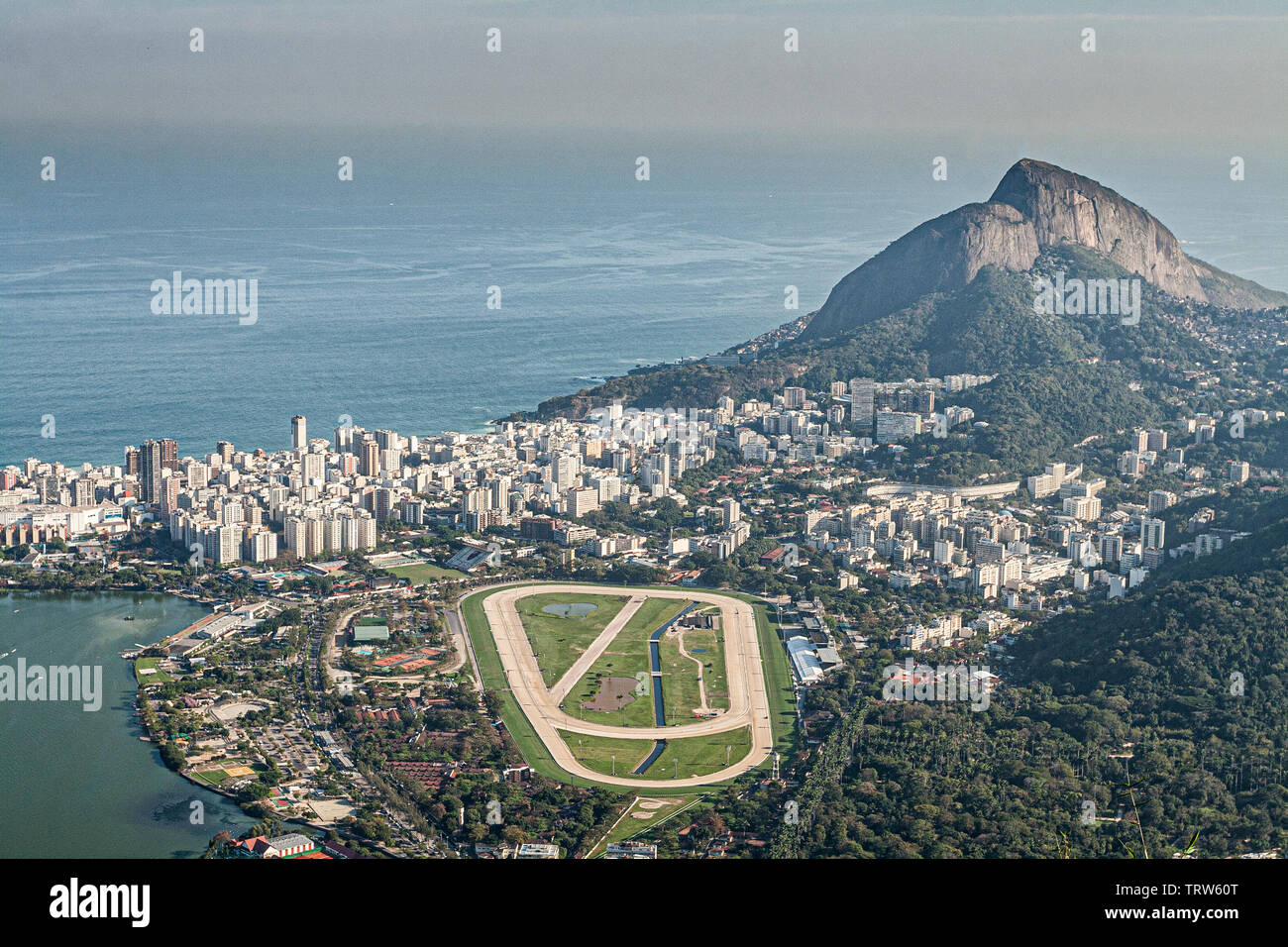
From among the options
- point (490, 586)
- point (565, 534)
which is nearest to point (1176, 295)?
point (565, 534)

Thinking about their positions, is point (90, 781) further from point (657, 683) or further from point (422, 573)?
point (422, 573)

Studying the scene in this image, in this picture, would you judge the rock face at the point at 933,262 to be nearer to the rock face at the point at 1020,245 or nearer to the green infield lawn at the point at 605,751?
the rock face at the point at 1020,245

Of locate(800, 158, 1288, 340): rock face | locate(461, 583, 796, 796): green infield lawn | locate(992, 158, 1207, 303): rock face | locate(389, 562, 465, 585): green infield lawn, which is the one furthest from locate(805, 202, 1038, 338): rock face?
locate(461, 583, 796, 796): green infield lawn

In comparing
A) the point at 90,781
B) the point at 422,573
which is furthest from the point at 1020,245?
the point at 90,781

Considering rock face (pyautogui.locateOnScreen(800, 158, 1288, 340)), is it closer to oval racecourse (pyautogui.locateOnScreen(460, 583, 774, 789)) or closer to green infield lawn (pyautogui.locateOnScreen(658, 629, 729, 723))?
oval racecourse (pyautogui.locateOnScreen(460, 583, 774, 789))

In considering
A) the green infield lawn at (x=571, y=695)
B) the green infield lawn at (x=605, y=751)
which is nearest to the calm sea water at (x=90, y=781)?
the green infield lawn at (x=571, y=695)

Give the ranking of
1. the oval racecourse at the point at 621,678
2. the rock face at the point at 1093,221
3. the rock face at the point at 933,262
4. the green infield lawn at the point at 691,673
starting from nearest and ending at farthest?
the oval racecourse at the point at 621,678 < the green infield lawn at the point at 691,673 < the rock face at the point at 933,262 < the rock face at the point at 1093,221
